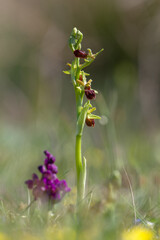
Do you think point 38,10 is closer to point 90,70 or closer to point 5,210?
point 90,70

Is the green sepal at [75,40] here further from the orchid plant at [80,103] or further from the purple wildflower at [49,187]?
the purple wildflower at [49,187]

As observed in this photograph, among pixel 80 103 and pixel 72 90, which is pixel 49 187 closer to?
pixel 80 103

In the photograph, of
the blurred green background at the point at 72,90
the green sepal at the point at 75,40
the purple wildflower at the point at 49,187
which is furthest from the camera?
the blurred green background at the point at 72,90

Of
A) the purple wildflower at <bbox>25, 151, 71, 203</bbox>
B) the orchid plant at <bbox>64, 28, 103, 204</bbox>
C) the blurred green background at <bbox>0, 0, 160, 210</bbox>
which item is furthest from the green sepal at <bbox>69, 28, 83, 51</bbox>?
the blurred green background at <bbox>0, 0, 160, 210</bbox>

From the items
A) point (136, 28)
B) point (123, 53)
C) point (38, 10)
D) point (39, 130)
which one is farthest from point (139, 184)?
point (38, 10)

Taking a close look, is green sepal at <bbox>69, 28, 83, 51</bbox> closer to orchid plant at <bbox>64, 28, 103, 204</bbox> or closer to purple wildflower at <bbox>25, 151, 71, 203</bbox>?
orchid plant at <bbox>64, 28, 103, 204</bbox>

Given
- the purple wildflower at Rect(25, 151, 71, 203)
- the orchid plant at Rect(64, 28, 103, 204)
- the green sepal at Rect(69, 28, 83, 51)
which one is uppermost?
the green sepal at Rect(69, 28, 83, 51)

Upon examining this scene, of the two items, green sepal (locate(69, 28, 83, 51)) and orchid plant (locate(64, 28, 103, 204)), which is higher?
green sepal (locate(69, 28, 83, 51))

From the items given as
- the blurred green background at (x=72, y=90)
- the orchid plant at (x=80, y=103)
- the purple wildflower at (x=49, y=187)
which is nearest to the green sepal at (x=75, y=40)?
the orchid plant at (x=80, y=103)
